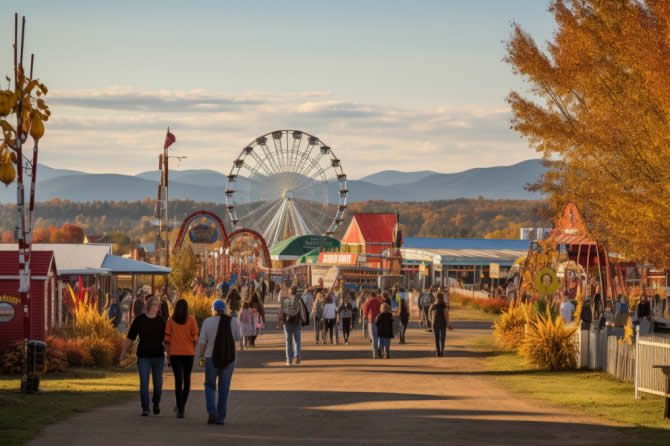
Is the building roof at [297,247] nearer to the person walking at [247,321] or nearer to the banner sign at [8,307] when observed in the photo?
the person walking at [247,321]

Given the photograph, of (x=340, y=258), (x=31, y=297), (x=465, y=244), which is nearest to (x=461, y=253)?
(x=340, y=258)

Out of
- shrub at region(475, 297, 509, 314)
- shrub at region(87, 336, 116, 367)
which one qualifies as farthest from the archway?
shrub at region(87, 336, 116, 367)

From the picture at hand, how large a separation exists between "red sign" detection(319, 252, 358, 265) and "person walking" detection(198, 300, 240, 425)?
206ft

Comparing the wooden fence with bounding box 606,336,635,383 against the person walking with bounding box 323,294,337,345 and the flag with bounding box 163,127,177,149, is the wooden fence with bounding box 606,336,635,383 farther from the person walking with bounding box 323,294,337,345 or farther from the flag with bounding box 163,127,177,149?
the flag with bounding box 163,127,177,149

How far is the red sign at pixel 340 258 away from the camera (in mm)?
78938

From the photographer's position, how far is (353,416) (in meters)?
16.7

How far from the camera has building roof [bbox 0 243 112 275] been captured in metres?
35.3

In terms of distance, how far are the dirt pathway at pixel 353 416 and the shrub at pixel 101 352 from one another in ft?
7.25

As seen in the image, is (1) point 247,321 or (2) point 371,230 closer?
(1) point 247,321

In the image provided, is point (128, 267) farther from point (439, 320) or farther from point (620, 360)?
point (620, 360)

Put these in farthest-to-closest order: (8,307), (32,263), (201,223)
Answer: (201,223), (32,263), (8,307)

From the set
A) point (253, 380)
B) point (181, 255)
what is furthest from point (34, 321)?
point (181, 255)

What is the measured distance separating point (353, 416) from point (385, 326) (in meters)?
12.3

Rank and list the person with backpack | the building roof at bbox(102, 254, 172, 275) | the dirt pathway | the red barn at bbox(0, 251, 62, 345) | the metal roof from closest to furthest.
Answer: the dirt pathway
the red barn at bbox(0, 251, 62, 345)
the person with backpack
the building roof at bbox(102, 254, 172, 275)
the metal roof
